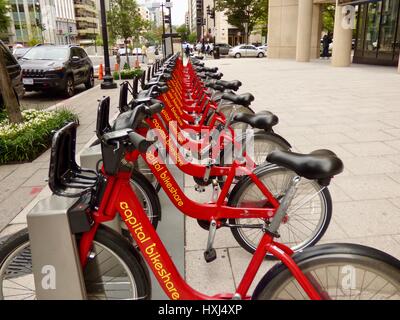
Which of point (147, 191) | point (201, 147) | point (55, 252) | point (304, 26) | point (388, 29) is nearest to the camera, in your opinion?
point (55, 252)

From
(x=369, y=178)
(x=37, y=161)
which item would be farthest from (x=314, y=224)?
(x=37, y=161)

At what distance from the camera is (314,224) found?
9.83 feet

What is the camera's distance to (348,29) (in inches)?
654

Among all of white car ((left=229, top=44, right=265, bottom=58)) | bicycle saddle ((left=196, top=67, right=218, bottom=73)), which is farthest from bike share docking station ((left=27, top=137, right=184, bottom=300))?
white car ((left=229, top=44, right=265, bottom=58))

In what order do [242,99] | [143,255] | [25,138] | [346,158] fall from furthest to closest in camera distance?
[25,138]
[346,158]
[242,99]
[143,255]

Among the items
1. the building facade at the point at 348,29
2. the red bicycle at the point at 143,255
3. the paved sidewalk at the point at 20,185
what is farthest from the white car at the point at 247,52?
the red bicycle at the point at 143,255

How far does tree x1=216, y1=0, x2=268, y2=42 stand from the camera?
4084cm

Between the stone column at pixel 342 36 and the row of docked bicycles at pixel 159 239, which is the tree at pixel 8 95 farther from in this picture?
the stone column at pixel 342 36

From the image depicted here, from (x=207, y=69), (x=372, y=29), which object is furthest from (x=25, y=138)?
(x=372, y=29)

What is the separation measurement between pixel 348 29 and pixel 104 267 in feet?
57.1

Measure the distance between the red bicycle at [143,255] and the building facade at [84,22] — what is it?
98872 millimetres

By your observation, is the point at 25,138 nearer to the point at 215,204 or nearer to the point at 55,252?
the point at 215,204

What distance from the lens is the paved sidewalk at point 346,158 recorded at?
2.88m
